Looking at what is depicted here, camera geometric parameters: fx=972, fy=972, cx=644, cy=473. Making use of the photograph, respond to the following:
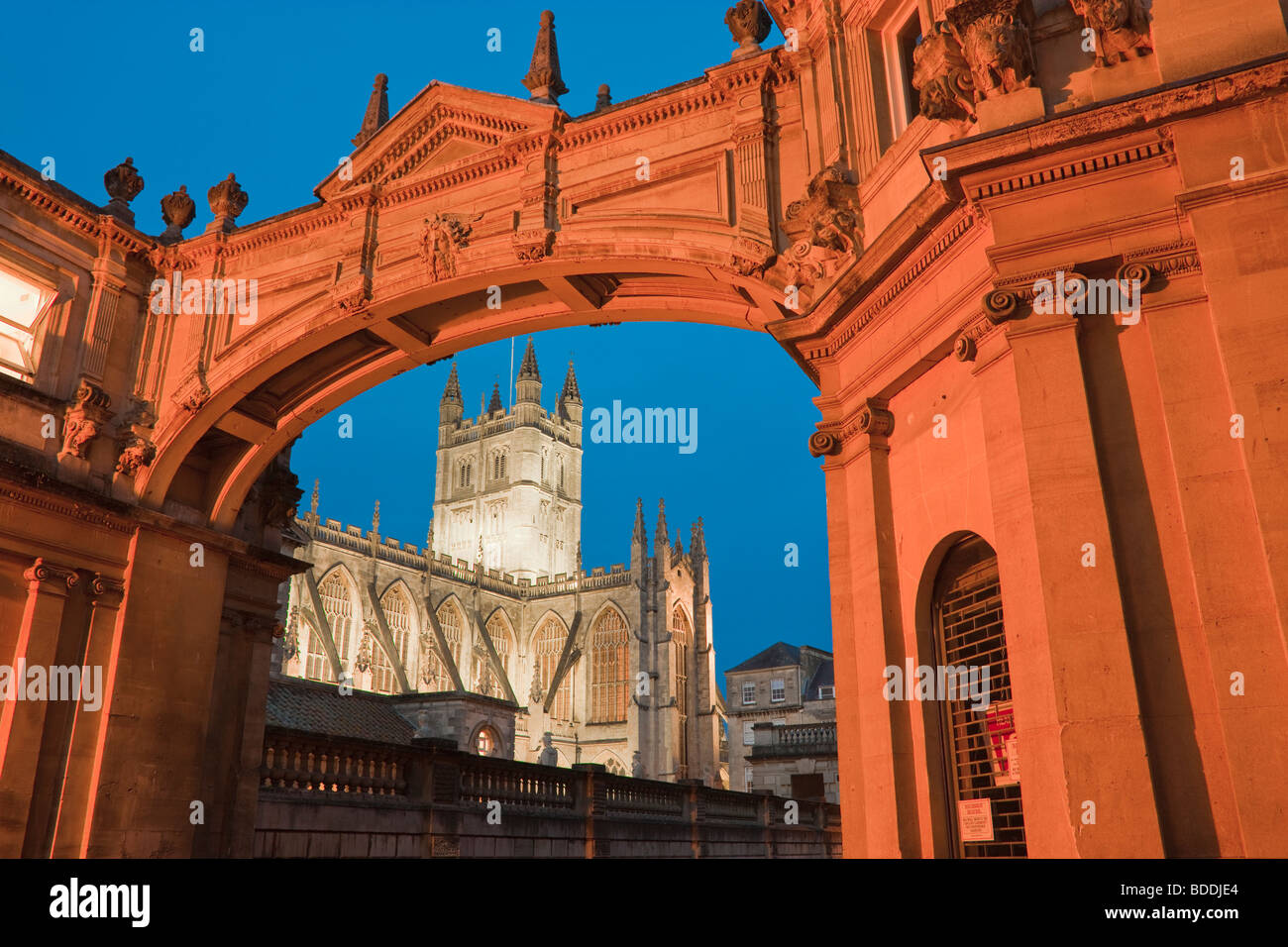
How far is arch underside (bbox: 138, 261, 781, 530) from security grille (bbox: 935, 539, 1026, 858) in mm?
3768

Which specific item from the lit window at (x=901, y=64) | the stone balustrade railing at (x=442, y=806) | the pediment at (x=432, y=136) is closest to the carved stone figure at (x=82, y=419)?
the pediment at (x=432, y=136)

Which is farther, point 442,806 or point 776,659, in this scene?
point 776,659

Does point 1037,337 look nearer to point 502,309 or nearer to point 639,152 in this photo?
point 639,152

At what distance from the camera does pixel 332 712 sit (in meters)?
32.2

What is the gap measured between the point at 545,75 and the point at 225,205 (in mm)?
5525

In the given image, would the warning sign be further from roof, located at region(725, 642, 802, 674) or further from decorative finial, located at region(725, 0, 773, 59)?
roof, located at region(725, 642, 802, 674)

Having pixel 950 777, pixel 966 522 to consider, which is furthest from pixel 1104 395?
pixel 950 777

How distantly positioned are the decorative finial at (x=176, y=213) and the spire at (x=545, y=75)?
593cm

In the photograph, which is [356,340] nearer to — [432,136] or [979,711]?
[432,136]

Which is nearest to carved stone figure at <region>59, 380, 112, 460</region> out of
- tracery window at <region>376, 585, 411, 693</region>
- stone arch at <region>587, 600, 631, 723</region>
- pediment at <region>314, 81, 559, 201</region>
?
pediment at <region>314, 81, 559, 201</region>

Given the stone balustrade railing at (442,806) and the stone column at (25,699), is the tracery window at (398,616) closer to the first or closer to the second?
the stone balustrade railing at (442,806)

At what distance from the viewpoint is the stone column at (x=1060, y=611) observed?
18.4 feet

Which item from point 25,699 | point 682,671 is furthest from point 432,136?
point 682,671

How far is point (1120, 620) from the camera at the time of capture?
19.2 ft
